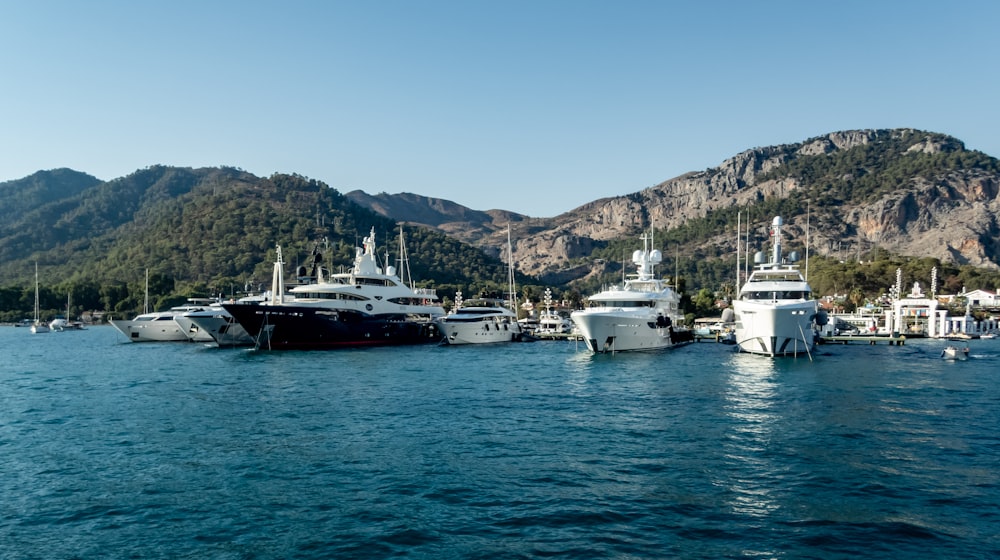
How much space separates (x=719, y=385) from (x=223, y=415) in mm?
30238

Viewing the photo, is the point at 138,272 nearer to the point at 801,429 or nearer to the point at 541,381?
the point at 541,381

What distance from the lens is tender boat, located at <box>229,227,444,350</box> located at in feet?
237

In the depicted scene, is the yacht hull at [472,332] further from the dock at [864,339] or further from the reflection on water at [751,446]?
the reflection on water at [751,446]

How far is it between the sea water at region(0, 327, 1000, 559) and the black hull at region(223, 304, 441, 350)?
83.4 ft

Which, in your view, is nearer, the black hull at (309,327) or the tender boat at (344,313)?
the black hull at (309,327)

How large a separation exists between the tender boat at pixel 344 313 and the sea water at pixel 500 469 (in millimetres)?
26261

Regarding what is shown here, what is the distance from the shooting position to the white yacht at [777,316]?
6081 centimetres

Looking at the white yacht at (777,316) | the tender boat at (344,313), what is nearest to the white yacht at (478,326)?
the tender boat at (344,313)

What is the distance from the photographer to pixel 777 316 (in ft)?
200

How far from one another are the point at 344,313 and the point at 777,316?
46.7m

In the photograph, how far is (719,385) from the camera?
145 feet

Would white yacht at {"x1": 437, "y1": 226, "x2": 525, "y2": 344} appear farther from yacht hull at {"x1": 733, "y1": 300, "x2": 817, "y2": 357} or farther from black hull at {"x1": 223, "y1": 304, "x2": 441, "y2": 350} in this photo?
yacht hull at {"x1": 733, "y1": 300, "x2": 817, "y2": 357}

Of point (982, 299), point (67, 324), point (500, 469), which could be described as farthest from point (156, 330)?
point (982, 299)

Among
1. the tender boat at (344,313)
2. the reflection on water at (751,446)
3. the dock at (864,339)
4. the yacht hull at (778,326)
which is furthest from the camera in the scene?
the dock at (864,339)
